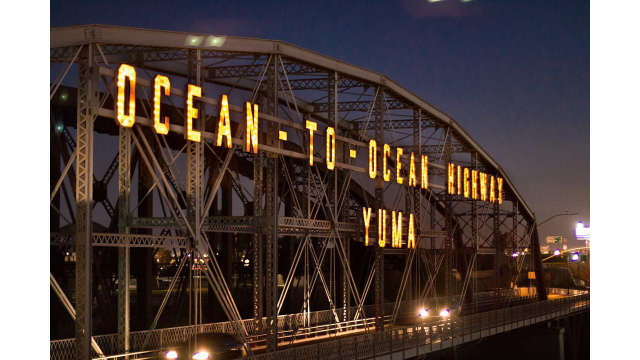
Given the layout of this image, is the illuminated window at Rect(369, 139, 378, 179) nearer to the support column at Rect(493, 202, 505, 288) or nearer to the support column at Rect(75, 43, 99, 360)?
the support column at Rect(75, 43, 99, 360)

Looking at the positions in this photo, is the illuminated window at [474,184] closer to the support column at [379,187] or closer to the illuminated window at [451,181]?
the illuminated window at [451,181]

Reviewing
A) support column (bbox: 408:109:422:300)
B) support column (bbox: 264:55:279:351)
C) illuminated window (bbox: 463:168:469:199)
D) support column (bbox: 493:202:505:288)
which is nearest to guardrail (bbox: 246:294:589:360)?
support column (bbox: 264:55:279:351)

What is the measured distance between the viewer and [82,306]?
18.8m

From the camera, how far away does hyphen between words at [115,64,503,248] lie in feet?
67.8

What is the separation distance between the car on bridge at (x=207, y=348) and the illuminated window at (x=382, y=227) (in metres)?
11.6

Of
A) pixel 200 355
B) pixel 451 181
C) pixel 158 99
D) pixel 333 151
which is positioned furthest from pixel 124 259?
pixel 451 181

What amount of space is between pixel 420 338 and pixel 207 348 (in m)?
8.90

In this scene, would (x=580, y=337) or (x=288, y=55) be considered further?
(x=580, y=337)

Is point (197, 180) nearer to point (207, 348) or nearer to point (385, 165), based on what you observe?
point (207, 348)

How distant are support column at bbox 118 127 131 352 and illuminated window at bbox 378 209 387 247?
48.3 feet

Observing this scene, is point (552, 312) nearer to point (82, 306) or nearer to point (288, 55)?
point (288, 55)

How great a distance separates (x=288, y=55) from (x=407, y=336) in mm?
11844
